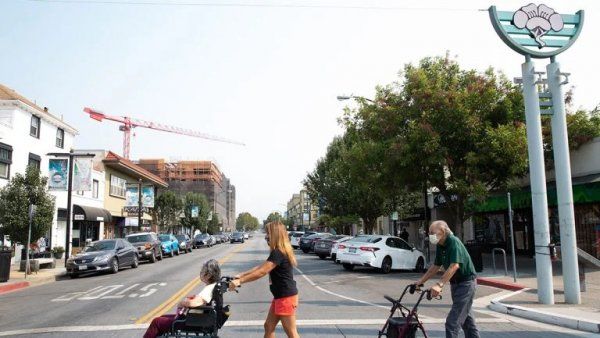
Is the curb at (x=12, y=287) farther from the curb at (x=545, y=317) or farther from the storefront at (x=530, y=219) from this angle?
the storefront at (x=530, y=219)

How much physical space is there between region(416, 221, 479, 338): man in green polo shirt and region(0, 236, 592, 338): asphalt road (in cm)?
216

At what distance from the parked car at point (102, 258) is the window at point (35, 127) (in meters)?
10.8

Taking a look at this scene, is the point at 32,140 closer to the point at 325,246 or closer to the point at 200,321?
the point at 325,246

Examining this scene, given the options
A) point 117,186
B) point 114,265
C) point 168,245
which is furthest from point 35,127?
point 117,186

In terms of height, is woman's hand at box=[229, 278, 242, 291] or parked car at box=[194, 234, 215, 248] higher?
woman's hand at box=[229, 278, 242, 291]

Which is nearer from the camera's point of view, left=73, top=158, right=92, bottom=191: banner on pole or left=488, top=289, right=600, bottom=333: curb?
left=488, top=289, right=600, bottom=333: curb

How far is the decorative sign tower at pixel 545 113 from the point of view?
38.7 ft

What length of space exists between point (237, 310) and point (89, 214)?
1170 inches

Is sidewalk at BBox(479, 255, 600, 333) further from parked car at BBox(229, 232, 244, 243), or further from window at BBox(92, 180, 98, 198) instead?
parked car at BBox(229, 232, 244, 243)

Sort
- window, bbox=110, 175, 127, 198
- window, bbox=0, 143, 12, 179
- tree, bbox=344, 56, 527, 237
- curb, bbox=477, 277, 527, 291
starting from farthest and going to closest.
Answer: window, bbox=110, 175, 127, 198 → window, bbox=0, 143, 12, 179 → tree, bbox=344, 56, 527, 237 → curb, bbox=477, 277, 527, 291

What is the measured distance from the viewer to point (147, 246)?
92.5 ft

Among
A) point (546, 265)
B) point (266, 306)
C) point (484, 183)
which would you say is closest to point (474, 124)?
point (484, 183)

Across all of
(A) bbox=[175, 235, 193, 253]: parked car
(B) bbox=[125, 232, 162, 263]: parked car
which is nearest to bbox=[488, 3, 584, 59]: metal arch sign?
(B) bbox=[125, 232, 162, 263]: parked car

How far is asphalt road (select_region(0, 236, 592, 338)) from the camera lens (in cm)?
862
